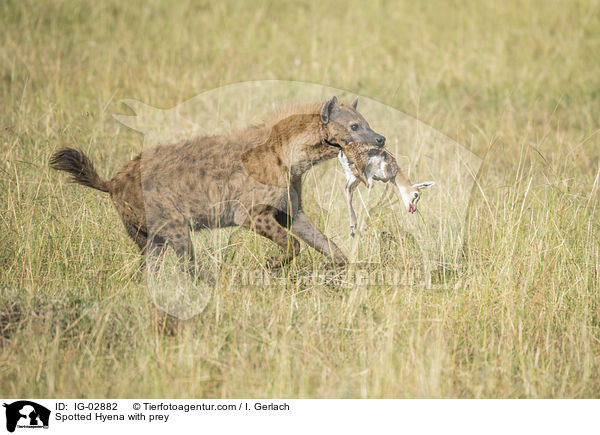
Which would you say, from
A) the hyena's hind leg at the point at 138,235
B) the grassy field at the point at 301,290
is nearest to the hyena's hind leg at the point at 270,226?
the grassy field at the point at 301,290

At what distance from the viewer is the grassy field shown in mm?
3334

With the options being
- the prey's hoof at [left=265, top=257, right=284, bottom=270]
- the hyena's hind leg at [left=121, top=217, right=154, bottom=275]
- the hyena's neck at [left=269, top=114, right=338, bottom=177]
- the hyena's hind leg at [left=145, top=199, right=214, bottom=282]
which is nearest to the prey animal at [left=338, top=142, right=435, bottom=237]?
the hyena's neck at [left=269, top=114, right=338, bottom=177]

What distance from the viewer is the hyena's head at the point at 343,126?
3811 millimetres

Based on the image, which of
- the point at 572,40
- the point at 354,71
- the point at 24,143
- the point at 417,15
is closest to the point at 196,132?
the point at 24,143

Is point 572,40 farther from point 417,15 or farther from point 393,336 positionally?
point 393,336

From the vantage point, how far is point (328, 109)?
3.83m

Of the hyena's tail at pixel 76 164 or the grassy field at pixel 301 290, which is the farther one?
the hyena's tail at pixel 76 164

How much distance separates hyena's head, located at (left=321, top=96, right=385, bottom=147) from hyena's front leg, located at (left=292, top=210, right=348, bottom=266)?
1.58ft

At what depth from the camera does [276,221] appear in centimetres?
397

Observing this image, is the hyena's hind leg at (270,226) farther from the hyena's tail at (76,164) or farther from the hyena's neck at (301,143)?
the hyena's tail at (76,164)
